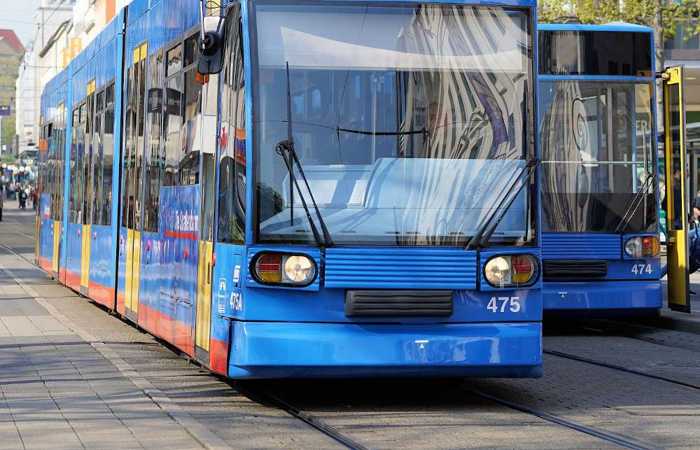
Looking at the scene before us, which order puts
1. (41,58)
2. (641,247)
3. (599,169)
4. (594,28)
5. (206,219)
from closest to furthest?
(206,219)
(641,247)
(599,169)
(594,28)
(41,58)

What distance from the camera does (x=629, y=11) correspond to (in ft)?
102

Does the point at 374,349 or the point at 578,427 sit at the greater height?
the point at 374,349

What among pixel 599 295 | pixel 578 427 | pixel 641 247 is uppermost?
pixel 641 247

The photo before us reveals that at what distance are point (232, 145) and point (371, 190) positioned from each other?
985 mm

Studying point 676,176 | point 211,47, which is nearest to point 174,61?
point 211,47

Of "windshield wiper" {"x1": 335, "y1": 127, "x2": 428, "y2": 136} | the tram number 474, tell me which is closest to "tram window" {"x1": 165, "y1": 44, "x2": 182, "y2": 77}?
"windshield wiper" {"x1": 335, "y1": 127, "x2": 428, "y2": 136}

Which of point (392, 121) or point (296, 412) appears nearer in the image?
point (392, 121)

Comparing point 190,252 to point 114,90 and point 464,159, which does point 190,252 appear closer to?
point 464,159

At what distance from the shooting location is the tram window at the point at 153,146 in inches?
510

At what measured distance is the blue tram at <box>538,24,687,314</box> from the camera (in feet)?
51.2

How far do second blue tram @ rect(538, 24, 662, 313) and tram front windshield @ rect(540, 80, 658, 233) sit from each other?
0.03 ft

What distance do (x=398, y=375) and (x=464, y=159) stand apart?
55.9 inches

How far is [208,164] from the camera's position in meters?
10.6

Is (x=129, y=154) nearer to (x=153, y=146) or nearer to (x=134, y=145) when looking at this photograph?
(x=134, y=145)
